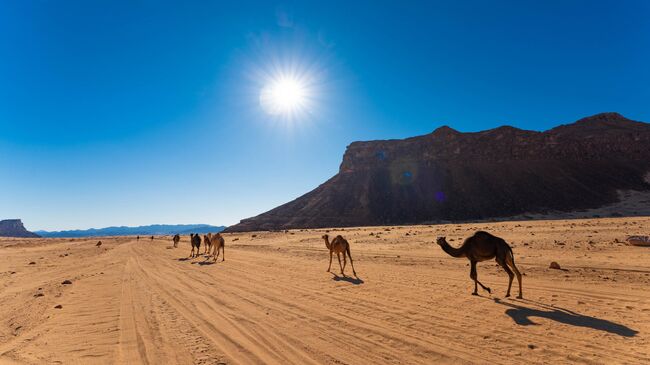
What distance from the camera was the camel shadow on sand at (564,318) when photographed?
6.82m

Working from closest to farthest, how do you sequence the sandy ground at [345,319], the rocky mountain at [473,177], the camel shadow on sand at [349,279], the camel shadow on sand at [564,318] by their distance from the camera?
the sandy ground at [345,319] < the camel shadow on sand at [564,318] < the camel shadow on sand at [349,279] < the rocky mountain at [473,177]

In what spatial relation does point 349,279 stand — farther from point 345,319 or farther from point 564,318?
point 564,318

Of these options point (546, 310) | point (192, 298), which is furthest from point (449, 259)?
point (192, 298)

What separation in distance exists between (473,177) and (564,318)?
363 feet

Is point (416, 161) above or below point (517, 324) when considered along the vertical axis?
above

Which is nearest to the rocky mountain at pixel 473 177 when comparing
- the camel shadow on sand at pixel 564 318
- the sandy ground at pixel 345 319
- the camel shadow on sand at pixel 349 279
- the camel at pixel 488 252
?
the camel shadow on sand at pixel 349 279

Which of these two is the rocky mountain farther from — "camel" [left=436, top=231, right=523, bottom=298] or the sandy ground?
"camel" [left=436, top=231, right=523, bottom=298]

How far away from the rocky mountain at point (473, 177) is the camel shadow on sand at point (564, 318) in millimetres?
87432

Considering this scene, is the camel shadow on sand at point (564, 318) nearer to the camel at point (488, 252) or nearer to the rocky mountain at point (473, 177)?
the camel at point (488, 252)

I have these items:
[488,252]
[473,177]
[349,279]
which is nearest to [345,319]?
[488,252]

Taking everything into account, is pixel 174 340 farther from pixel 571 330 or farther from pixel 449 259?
pixel 449 259

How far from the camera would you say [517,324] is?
291 inches

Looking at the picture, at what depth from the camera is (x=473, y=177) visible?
10944 cm

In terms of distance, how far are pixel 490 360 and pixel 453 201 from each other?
102 metres
